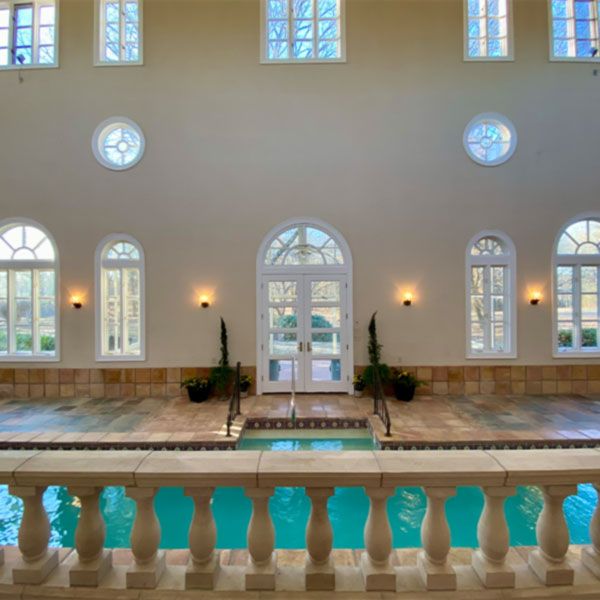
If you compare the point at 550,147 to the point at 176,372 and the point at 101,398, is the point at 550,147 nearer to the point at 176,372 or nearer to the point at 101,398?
the point at 176,372

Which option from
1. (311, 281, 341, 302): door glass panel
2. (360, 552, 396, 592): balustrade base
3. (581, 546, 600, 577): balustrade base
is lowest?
(360, 552, 396, 592): balustrade base

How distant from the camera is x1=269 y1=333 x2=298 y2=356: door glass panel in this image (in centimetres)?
627

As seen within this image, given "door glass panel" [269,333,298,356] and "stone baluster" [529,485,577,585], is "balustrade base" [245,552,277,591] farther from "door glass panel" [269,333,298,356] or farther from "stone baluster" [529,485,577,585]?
"door glass panel" [269,333,298,356]

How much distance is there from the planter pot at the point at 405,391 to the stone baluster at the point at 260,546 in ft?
16.6

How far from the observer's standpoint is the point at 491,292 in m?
6.29

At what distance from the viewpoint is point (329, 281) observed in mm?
6262

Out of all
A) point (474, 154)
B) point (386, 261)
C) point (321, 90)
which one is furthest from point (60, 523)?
point (474, 154)

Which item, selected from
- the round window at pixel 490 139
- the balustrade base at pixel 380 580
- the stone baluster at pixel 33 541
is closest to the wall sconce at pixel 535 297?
the round window at pixel 490 139

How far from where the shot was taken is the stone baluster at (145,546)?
40.7 inches

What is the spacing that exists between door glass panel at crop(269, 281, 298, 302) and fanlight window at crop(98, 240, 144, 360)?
225 cm

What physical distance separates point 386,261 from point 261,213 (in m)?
2.26

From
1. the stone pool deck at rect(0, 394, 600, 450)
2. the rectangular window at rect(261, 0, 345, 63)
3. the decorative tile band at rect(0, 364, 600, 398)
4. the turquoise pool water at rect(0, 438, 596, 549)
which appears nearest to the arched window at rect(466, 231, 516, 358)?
the decorative tile band at rect(0, 364, 600, 398)

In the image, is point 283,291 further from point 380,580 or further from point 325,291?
point 380,580

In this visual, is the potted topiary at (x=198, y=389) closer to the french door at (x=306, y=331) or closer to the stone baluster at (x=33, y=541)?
the french door at (x=306, y=331)
